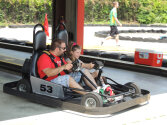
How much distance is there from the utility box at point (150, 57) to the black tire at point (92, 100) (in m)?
3.23

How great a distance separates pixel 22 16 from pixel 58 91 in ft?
52.4

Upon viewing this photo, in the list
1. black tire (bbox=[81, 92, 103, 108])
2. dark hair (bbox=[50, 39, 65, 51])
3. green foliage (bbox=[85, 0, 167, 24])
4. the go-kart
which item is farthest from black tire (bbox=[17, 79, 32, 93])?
green foliage (bbox=[85, 0, 167, 24])

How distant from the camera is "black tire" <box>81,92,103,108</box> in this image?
3959 mm

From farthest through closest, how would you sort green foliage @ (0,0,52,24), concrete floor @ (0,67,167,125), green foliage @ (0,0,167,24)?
green foliage @ (0,0,52,24), green foliage @ (0,0,167,24), concrete floor @ (0,67,167,125)

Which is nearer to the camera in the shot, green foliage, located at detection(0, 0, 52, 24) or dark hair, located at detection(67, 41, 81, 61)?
dark hair, located at detection(67, 41, 81, 61)

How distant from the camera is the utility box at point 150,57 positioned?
696 centimetres

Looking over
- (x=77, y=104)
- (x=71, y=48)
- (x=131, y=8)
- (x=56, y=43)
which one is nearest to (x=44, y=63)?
(x=56, y=43)

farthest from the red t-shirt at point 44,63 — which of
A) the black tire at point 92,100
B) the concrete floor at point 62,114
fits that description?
the black tire at point 92,100

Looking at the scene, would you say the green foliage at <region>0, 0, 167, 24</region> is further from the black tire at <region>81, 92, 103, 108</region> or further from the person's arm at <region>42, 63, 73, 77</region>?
the black tire at <region>81, 92, 103, 108</region>

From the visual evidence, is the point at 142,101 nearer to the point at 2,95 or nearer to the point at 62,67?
the point at 62,67

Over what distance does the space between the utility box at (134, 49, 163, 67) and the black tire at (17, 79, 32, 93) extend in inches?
126

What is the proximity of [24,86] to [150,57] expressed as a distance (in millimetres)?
3227

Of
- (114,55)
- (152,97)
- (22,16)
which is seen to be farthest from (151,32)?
(152,97)

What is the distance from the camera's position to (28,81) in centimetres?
456
